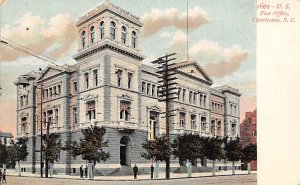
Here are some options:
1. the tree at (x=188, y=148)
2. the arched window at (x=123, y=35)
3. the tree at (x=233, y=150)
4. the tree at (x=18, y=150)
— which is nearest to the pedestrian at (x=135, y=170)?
the tree at (x=188, y=148)

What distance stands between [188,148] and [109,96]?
1045mm

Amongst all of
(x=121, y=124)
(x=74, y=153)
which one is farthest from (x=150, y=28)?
(x=74, y=153)

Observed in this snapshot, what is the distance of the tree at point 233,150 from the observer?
525 cm

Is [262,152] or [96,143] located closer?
[96,143]

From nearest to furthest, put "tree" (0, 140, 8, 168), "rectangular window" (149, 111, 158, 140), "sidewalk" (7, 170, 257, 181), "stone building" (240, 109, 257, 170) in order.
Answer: "sidewalk" (7, 170, 257, 181)
"rectangular window" (149, 111, 158, 140)
"tree" (0, 140, 8, 168)
"stone building" (240, 109, 257, 170)

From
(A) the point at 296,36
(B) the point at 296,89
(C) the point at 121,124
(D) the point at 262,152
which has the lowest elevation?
(D) the point at 262,152

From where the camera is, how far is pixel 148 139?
493cm

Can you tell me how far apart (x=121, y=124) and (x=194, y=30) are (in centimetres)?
127

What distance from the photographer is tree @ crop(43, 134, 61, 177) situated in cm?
498

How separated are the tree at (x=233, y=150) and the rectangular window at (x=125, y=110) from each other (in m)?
1.20

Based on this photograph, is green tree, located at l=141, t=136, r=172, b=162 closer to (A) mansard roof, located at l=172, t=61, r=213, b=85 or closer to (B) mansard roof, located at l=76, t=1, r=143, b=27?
(A) mansard roof, located at l=172, t=61, r=213, b=85

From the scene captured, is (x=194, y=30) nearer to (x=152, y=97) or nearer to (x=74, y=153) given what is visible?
(x=152, y=97)

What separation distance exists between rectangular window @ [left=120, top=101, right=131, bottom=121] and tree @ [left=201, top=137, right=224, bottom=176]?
92cm

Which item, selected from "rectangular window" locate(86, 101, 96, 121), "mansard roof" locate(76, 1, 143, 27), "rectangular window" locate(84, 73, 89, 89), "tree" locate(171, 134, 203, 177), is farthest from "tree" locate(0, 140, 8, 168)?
"tree" locate(171, 134, 203, 177)
